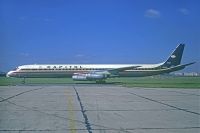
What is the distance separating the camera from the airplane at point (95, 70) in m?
55.5

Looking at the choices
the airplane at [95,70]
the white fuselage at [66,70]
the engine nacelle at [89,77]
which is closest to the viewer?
the engine nacelle at [89,77]

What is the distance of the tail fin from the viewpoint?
194ft

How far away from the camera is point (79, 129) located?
9586 millimetres

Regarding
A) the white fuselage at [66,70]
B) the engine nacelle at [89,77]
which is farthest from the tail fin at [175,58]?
the engine nacelle at [89,77]

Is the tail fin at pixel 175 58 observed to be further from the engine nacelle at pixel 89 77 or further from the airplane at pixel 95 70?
the engine nacelle at pixel 89 77

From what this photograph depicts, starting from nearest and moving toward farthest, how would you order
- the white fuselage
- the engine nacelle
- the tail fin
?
the engine nacelle
the white fuselage
the tail fin

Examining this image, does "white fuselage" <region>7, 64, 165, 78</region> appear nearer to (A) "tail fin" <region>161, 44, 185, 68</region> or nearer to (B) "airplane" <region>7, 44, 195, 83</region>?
(B) "airplane" <region>7, 44, 195, 83</region>

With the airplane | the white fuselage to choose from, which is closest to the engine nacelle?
the airplane

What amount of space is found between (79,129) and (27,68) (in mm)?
48775

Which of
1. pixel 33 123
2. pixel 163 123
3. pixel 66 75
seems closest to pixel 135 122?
pixel 163 123

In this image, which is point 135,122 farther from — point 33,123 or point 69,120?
point 33,123

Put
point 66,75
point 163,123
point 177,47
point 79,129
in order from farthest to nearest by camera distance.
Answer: point 177,47 < point 66,75 < point 163,123 < point 79,129

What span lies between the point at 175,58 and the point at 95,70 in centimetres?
1440

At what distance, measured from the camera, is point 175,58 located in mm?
59406
